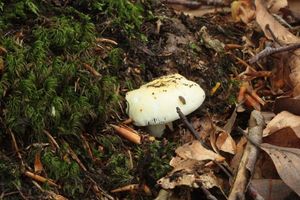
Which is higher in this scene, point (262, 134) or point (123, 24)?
point (123, 24)

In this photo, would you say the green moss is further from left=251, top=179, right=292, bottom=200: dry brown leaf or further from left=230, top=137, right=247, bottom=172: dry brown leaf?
left=251, top=179, right=292, bottom=200: dry brown leaf

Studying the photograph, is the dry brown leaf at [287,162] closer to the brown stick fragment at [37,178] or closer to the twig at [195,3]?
the brown stick fragment at [37,178]

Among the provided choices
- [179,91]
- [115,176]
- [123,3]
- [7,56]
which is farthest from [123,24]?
[115,176]

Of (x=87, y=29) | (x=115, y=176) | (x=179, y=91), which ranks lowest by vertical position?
(x=115, y=176)

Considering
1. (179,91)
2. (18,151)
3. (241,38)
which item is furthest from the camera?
(241,38)

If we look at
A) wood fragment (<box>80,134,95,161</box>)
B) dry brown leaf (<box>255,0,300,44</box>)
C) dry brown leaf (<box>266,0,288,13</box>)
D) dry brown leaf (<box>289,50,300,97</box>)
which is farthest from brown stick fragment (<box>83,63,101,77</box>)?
dry brown leaf (<box>266,0,288,13</box>)

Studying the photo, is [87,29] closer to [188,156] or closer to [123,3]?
[123,3]
